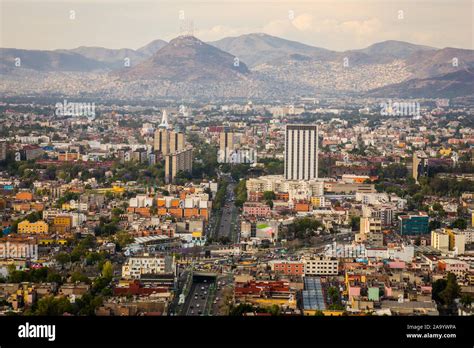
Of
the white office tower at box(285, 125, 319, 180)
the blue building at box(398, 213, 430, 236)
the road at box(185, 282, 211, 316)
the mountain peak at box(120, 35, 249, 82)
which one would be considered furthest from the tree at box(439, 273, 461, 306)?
the mountain peak at box(120, 35, 249, 82)

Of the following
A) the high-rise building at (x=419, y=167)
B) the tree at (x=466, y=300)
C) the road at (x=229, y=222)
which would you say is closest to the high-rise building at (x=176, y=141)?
the high-rise building at (x=419, y=167)

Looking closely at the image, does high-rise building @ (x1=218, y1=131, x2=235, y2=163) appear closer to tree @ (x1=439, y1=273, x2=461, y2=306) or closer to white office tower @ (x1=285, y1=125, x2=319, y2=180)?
white office tower @ (x1=285, y1=125, x2=319, y2=180)

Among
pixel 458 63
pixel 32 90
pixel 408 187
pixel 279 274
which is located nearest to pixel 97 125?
pixel 32 90

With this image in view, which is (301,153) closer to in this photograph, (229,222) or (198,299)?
(229,222)
